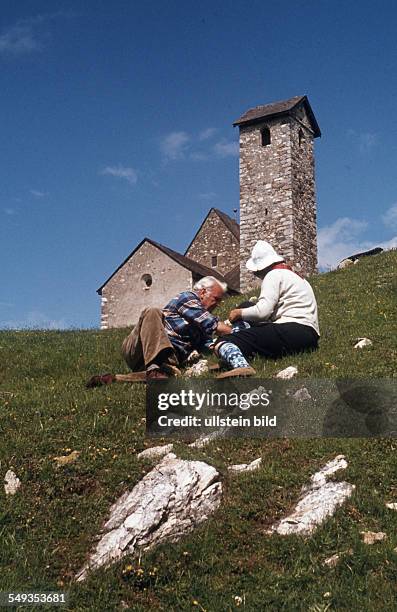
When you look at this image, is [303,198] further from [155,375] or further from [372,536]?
[372,536]

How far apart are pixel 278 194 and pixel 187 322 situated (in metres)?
26.2

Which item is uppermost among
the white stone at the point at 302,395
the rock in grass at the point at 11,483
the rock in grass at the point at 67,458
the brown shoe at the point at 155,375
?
the brown shoe at the point at 155,375

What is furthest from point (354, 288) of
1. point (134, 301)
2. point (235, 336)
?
point (134, 301)

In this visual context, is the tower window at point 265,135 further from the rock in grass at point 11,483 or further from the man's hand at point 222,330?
the rock in grass at point 11,483

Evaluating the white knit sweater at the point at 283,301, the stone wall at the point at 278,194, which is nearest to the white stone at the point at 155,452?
the white knit sweater at the point at 283,301

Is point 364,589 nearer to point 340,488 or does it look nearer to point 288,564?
point 288,564

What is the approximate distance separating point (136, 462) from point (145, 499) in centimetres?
75

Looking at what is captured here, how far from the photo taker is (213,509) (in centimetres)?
557

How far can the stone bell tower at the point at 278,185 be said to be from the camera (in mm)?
33594

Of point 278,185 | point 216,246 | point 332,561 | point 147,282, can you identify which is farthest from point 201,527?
point 216,246

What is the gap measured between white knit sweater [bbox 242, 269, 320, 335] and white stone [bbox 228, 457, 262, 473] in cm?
313

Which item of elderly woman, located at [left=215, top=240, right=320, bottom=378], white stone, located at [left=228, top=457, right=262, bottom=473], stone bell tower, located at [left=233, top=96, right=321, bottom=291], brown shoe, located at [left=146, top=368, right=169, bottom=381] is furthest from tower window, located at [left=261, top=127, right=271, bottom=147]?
white stone, located at [left=228, top=457, right=262, bottom=473]

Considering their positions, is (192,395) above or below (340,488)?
above

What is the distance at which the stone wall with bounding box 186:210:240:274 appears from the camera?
41.9m
